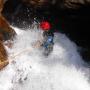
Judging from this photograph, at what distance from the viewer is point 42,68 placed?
9805 mm

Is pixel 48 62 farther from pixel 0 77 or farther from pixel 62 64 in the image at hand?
pixel 0 77

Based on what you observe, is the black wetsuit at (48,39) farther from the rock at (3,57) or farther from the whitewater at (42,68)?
the rock at (3,57)

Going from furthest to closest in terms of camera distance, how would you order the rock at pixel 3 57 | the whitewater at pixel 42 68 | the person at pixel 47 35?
1. the whitewater at pixel 42 68
2. the person at pixel 47 35
3. the rock at pixel 3 57

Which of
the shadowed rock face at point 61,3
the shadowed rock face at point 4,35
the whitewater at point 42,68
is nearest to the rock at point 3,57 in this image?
the shadowed rock face at point 4,35

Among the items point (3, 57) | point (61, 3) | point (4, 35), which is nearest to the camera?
point (3, 57)

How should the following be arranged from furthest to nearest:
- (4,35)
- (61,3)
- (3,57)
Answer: (4,35) < (61,3) < (3,57)

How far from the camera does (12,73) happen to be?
9375 mm

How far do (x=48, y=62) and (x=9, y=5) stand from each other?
9.72 ft

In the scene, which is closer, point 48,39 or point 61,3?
point 48,39

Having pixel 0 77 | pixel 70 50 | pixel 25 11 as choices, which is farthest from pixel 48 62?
pixel 25 11

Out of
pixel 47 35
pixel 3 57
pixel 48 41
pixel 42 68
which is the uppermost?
pixel 47 35

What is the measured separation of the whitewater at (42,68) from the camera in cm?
920

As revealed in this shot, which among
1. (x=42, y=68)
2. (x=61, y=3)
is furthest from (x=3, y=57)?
(x=61, y=3)

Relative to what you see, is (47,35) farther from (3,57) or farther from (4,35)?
(4,35)
